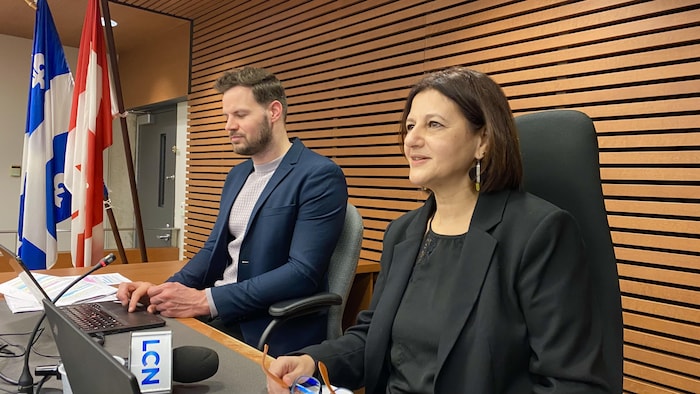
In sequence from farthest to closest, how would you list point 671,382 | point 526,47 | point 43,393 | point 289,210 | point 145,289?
1. point 526,47
2. point 671,382
3. point 289,210
4. point 145,289
5. point 43,393

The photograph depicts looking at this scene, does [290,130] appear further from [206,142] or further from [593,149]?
[593,149]

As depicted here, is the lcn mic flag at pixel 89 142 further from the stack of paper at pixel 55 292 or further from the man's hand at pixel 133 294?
the man's hand at pixel 133 294

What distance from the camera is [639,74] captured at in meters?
A: 2.42

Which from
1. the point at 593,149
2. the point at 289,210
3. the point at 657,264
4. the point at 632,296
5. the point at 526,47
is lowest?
the point at 632,296

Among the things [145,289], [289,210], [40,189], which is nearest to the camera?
[145,289]

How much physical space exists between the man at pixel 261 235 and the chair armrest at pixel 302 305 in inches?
4.0

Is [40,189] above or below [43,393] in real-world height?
above

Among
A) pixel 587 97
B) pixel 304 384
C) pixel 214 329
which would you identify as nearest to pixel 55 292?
pixel 214 329

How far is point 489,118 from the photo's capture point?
1.23 metres

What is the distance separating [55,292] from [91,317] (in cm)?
38

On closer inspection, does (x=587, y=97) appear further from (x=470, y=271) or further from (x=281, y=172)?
(x=470, y=271)

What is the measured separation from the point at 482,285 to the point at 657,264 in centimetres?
164

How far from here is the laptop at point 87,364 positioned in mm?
510

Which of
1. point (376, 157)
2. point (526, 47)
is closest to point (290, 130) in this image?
point (376, 157)
